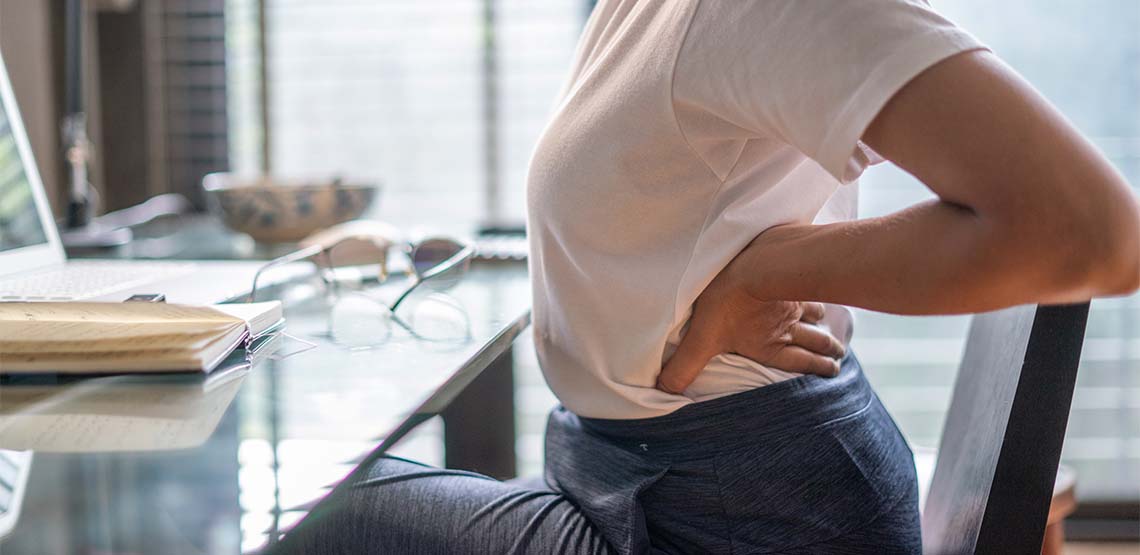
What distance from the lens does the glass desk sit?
0.40 meters

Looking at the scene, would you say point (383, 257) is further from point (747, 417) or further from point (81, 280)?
point (747, 417)

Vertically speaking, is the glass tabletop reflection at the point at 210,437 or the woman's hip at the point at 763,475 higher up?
the glass tabletop reflection at the point at 210,437

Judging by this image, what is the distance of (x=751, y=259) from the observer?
0.68 m

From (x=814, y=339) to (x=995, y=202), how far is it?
0.82ft

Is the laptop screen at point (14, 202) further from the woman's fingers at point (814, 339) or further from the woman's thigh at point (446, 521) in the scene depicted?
the woman's fingers at point (814, 339)

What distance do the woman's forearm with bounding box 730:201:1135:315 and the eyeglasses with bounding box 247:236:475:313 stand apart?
419 mm

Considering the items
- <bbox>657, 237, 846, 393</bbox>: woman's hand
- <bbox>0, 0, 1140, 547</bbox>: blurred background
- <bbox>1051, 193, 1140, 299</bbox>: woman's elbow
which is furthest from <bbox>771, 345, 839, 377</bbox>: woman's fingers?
<bbox>0, 0, 1140, 547</bbox>: blurred background

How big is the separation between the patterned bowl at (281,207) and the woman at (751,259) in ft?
2.16

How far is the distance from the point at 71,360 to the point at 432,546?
29 centimetres

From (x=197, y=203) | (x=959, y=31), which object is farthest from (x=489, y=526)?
(x=197, y=203)

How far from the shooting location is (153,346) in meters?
0.61

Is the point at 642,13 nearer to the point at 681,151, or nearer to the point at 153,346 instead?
the point at 681,151

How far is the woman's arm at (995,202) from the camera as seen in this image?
1.64ft

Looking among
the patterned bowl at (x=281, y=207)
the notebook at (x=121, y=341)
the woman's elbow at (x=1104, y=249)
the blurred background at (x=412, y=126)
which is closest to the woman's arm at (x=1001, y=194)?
the woman's elbow at (x=1104, y=249)
